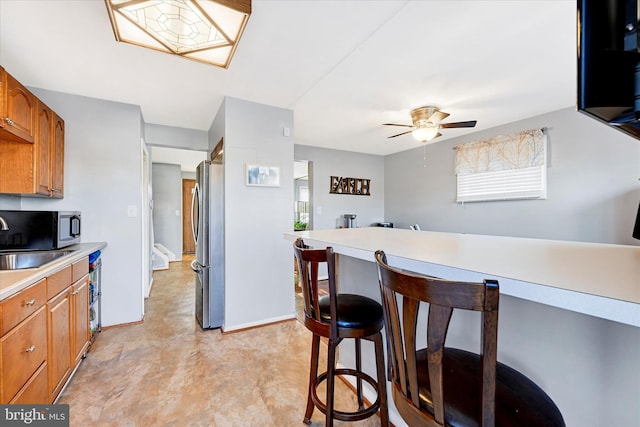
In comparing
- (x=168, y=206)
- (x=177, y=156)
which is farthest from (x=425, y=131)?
(x=168, y=206)

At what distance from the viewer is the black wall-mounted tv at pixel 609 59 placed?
563mm

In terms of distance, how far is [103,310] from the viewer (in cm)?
270

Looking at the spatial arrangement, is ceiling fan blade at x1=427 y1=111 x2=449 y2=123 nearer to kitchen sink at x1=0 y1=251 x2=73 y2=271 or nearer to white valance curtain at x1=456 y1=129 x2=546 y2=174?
white valance curtain at x1=456 y1=129 x2=546 y2=174

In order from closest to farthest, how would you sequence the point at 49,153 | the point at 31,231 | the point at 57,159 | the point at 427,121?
the point at 31,231, the point at 49,153, the point at 57,159, the point at 427,121

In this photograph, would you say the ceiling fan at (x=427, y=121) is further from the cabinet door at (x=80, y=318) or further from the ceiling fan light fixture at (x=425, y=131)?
the cabinet door at (x=80, y=318)

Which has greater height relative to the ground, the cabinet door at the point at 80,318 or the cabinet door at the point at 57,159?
the cabinet door at the point at 57,159

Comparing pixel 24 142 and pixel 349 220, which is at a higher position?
pixel 24 142

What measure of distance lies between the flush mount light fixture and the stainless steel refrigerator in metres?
1.15

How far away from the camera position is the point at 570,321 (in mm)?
808

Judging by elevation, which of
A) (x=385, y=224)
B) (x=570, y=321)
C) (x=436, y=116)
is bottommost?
(x=570, y=321)

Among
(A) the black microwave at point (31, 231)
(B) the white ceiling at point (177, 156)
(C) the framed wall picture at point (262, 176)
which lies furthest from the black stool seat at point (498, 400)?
(B) the white ceiling at point (177, 156)

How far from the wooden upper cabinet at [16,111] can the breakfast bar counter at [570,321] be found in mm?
2445

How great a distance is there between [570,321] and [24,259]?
2.91 metres

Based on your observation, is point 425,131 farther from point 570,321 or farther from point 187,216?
point 187,216
